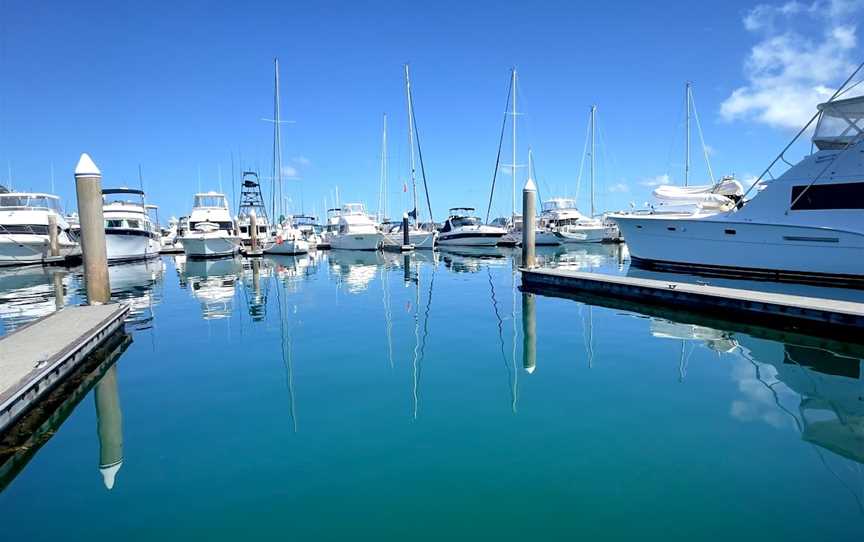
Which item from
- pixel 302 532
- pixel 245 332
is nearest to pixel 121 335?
pixel 245 332

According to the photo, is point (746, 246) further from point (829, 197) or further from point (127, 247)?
point (127, 247)

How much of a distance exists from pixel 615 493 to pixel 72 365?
29.5ft

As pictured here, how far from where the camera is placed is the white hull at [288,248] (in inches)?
1686

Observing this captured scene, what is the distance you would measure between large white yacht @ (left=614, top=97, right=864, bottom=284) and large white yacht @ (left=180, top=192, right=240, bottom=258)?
35.2m

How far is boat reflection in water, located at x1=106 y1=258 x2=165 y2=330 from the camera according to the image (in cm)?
1468

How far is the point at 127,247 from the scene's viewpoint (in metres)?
36.1

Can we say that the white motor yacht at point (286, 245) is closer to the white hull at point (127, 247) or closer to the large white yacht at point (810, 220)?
the white hull at point (127, 247)

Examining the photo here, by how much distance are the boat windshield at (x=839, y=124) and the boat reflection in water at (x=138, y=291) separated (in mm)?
22668

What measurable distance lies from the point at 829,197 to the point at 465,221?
36918 mm

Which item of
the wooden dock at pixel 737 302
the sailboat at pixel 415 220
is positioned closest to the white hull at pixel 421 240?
the sailboat at pixel 415 220

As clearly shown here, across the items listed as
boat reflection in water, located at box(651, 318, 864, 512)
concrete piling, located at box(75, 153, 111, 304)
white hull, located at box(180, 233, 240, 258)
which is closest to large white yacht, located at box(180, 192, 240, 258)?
white hull, located at box(180, 233, 240, 258)

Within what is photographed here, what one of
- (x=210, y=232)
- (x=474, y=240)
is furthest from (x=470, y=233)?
(x=210, y=232)

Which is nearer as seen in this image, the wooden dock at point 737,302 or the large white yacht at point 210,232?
the wooden dock at point 737,302

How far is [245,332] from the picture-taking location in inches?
497
